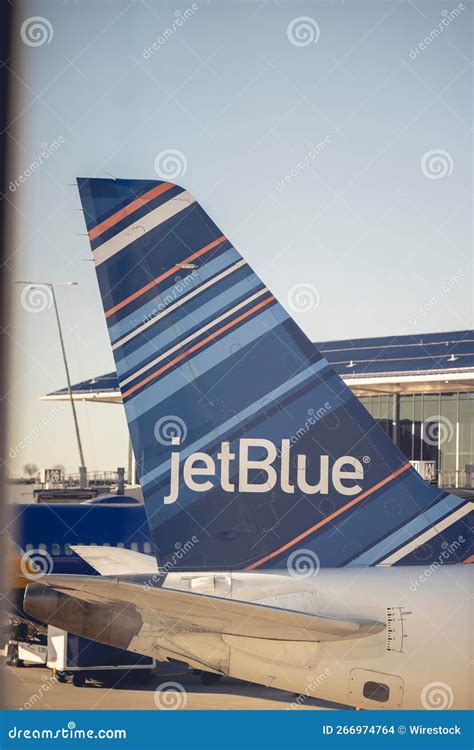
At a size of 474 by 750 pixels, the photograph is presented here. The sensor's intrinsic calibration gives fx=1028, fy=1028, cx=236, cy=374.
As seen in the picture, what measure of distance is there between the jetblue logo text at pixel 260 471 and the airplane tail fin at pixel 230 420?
0.01m

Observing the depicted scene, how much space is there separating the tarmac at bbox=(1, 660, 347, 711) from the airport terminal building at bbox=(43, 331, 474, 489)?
579 inches

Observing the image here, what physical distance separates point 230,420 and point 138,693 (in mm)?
13361

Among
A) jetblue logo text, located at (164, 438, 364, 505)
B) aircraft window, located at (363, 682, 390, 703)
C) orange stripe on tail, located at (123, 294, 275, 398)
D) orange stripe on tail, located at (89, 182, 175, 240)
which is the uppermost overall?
orange stripe on tail, located at (89, 182, 175, 240)

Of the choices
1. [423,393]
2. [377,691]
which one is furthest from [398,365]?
[377,691]

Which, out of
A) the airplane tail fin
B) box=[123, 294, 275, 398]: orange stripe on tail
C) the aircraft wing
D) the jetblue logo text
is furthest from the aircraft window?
box=[123, 294, 275, 398]: orange stripe on tail

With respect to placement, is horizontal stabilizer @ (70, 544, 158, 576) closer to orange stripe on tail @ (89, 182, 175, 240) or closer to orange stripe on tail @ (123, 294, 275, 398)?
orange stripe on tail @ (123, 294, 275, 398)

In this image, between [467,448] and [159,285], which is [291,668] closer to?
[159,285]

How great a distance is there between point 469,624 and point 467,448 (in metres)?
29.0

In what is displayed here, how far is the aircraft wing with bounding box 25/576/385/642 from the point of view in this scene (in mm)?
7012

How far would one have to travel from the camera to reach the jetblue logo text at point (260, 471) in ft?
30.4

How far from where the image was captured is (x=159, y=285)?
952 centimetres

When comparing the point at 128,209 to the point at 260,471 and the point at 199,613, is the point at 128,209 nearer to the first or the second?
the point at 260,471

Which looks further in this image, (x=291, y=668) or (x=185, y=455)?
(x=185, y=455)
